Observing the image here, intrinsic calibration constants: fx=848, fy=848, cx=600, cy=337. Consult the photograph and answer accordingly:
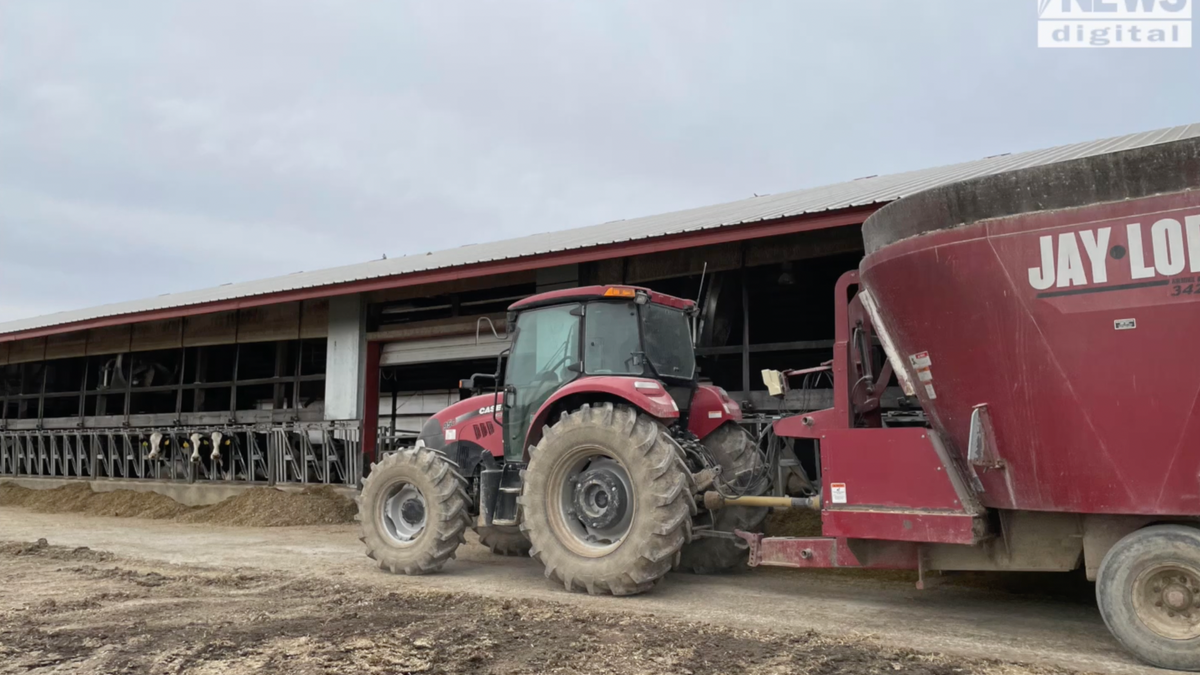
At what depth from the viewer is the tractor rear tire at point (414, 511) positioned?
22.4 ft

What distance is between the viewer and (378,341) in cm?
1291

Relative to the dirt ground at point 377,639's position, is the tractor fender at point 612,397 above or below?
above

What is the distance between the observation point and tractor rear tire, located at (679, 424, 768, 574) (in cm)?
671

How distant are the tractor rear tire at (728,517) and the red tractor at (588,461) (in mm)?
11

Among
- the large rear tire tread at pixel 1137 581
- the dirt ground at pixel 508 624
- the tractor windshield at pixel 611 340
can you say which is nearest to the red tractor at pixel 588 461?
the tractor windshield at pixel 611 340

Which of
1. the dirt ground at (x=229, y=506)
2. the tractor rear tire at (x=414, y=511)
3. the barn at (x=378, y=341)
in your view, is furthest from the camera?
the dirt ground at (x=229, y=506)

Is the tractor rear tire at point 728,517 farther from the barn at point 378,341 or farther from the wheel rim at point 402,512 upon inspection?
the wheel rim at point 402,512

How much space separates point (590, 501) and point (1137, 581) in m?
3.38

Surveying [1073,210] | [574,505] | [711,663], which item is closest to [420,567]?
[574,505]

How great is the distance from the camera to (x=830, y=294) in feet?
37.8

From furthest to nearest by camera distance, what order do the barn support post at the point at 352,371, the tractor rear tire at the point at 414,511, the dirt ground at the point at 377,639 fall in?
A: the barn support post at the point at 352,371 < the tractor rear tire at the point at 414,511 < the dirt ground at the point at 377,639

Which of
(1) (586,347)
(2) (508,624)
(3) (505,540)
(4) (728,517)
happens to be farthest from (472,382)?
(2) (508,624)

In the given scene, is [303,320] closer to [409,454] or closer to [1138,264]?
[409,454]

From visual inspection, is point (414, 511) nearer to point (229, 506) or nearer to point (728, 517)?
point (728, 517)
